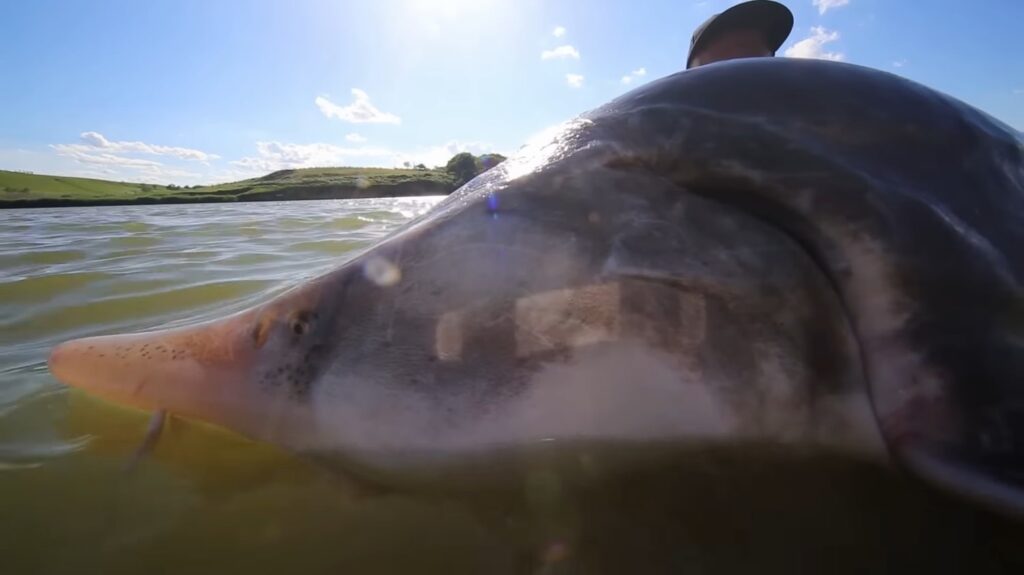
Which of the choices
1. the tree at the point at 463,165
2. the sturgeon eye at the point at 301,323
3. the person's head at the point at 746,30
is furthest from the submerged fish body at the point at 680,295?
the tree at the point at 463,165

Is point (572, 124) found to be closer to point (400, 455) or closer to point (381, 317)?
point (381, 317)

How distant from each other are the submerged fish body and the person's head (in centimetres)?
272

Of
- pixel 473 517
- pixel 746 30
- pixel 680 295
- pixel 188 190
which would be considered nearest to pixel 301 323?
pixel 473 517

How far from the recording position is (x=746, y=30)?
3619mm

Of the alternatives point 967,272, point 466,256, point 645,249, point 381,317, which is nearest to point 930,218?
point 967,272

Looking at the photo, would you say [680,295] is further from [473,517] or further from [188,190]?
[188,190]

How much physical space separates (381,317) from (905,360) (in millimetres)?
985

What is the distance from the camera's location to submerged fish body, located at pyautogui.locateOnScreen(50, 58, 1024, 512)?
1.02 meters

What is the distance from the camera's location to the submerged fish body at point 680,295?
102 centimetres

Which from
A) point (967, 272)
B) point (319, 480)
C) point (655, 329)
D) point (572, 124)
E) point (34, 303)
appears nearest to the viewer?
point (967, 272)

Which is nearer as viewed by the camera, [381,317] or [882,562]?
[882,562]

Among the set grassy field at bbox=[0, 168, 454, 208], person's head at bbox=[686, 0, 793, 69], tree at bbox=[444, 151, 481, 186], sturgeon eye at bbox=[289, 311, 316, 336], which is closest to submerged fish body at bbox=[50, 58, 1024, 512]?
sturgeon eye at bbox=[289, 311, 316, 336]

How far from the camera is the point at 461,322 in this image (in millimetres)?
1129

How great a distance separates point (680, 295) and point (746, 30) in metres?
3.25
